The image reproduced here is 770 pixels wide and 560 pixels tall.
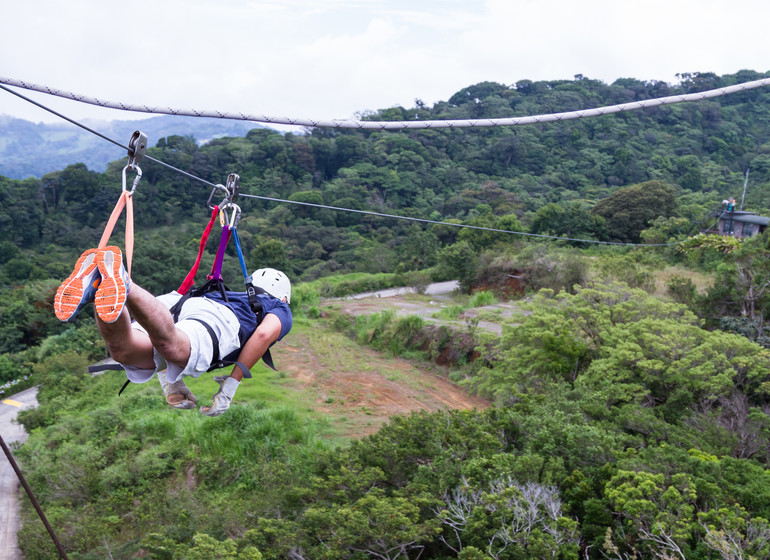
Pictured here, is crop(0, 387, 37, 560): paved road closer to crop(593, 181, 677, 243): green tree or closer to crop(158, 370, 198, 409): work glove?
crop(158, 370, 198, 409): work glove

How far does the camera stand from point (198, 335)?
2646 millimetres

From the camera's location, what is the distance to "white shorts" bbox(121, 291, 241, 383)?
2.57 metres

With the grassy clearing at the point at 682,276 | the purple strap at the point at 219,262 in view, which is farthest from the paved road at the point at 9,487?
Answer: the grassy clearing at the point at 682,276

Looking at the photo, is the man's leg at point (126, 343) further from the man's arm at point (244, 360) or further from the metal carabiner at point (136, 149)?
the metal carabiner at point (136, 149)

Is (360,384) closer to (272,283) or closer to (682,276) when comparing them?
(682,276)

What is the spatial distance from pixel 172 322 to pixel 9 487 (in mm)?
13568

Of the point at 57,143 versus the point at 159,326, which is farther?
the point at 57,143

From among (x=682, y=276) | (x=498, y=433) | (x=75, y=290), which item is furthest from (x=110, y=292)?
(x=682, y=276)

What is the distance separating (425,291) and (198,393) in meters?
12.9

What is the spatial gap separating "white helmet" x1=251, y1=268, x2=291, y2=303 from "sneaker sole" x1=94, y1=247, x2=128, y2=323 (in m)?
1.22

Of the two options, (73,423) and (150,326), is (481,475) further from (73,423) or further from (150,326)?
(73,423)

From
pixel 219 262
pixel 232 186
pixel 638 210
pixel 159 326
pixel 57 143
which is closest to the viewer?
pixel 159 326

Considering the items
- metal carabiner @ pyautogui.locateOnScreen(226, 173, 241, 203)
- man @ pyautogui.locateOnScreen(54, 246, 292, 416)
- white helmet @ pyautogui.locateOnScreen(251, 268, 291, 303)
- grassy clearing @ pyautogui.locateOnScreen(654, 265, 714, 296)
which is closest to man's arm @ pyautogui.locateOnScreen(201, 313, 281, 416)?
man @ pyautogui.locateOnScreen(54, 246, 292, 416)

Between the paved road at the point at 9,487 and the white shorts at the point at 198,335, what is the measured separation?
33.0 feet
